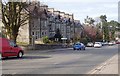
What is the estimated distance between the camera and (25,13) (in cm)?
5475

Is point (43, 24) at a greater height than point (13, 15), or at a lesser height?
lesser

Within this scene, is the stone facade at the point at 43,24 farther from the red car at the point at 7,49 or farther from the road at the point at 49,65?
the road at the point at 49,65

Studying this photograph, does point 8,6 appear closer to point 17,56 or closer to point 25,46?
point 25,46

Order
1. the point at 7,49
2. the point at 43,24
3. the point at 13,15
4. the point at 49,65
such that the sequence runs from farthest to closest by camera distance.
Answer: the point at 43,24
the point at 13,15
the point at 7,49
the point at 49,65

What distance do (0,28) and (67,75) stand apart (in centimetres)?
4563

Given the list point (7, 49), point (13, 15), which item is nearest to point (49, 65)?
point (7, 49)

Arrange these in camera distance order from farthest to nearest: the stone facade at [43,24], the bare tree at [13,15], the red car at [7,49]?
the stone facade at [43,24], the bare tree at [13,15], the red car at [7,49]

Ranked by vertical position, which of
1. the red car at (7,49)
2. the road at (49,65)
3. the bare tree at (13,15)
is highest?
the bare tree at (13,15)

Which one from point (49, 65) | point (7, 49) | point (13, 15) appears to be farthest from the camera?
point (13, 15)

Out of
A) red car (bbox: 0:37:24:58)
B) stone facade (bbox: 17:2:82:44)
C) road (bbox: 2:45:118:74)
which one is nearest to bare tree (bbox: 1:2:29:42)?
stone facade (bbox: 17:2:82:44)

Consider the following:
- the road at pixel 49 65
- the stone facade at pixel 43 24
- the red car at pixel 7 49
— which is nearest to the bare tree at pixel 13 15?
the stone facade at pixel 43 24

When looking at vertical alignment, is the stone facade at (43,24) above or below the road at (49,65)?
above

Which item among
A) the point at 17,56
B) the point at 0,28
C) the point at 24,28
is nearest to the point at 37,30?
the point at 24,28

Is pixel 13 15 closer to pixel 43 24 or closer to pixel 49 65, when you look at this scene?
pixel 49 65
